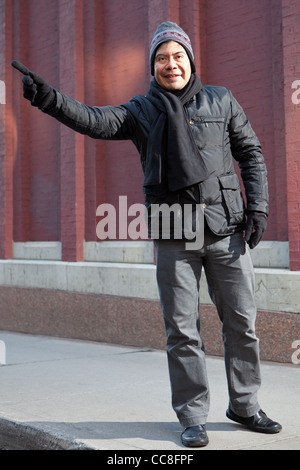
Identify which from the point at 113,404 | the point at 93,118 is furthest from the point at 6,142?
the point at 93,118

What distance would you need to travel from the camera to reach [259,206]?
3920 mm

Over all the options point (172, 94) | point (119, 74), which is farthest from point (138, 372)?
point (119, 74)

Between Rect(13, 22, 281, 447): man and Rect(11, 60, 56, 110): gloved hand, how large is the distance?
10cm

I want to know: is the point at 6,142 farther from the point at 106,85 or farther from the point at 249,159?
the point at 249,159

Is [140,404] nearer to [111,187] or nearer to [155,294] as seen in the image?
[155,294]

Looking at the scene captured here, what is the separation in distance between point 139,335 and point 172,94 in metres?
4.31

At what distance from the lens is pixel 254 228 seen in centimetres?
391

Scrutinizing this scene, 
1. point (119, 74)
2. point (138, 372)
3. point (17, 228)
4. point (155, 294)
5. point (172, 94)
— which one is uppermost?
point (119, 74)

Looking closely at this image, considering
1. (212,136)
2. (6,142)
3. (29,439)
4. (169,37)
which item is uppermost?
(6,142)

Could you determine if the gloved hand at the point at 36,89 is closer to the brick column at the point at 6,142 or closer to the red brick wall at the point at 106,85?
the red brick wall at the point at 106,85

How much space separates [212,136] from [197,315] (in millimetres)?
1014

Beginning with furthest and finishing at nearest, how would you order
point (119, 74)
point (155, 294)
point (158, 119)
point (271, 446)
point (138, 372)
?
point (119, 74), point (155, 294), point (138, 372), point (158, 119), point (271, 446)

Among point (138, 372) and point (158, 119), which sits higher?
point (158, 119)

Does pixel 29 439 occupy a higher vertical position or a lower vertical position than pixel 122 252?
lower
